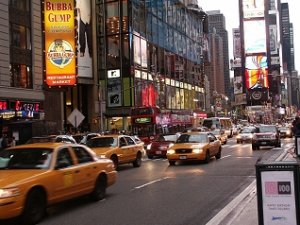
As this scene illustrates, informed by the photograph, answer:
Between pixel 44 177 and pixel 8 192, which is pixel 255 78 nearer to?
pixel 44 177

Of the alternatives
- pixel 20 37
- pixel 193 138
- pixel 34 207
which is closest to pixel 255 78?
pixel 20 37

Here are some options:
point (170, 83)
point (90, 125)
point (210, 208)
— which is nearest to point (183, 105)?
point (170, 83)

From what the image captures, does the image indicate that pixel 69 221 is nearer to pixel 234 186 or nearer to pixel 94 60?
pixel 234 186

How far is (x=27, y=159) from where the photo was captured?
1083cm

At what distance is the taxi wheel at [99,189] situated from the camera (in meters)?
12.3

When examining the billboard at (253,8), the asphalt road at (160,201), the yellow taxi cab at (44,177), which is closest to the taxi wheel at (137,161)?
the asphalt road at (160,201)

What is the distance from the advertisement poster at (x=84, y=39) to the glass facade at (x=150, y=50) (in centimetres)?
193

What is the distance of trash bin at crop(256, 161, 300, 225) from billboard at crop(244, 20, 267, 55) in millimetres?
178709

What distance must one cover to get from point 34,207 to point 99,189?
295 cm

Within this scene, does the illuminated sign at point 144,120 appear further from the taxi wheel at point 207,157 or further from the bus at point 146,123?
the taxi wheel at point 207,157

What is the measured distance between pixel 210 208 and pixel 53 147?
365cm

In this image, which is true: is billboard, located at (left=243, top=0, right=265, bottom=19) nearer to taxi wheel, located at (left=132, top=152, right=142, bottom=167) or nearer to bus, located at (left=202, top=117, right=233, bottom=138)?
bus, located at (left=202, top=117, right=233, bottom=138)

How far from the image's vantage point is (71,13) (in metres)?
45.2

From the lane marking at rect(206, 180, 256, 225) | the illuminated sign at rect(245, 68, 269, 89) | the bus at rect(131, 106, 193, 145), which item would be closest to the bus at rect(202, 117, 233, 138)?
the bus at rect(131, 106, 193, 145)
